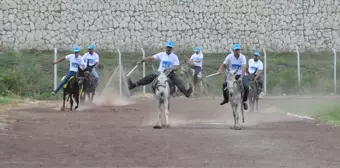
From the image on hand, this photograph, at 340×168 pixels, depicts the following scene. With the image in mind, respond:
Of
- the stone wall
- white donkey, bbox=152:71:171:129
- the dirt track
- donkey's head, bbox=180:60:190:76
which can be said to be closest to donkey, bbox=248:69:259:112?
the dirt track

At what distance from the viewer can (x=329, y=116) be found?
23.0m

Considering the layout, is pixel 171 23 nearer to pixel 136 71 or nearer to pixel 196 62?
pixel 136 71

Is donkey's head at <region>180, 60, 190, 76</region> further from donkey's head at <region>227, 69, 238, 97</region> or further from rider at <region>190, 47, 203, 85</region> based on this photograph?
donkey's head at <region>227, 69, 238, 97</region>

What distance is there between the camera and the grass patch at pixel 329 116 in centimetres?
2177

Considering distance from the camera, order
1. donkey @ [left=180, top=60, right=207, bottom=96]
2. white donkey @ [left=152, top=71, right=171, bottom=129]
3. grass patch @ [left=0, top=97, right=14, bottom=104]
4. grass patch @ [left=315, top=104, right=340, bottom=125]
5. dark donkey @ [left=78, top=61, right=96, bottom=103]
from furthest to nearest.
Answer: donkey @ [left=180, top=60, right=207, bottom=96] → grass patch @ [left=0, top=97, right=14, bottom=104] → dark donkey @ [left=78, top=61, right=96, bottom=103] → grass patch @ [left=315, top=104, right=340, bottom=125] → white donkey @ [left=152, top=71, right=171, bottom=129]

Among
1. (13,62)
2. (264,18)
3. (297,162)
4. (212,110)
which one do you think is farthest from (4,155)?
(264,18)

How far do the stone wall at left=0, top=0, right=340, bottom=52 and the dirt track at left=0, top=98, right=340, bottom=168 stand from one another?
1251cm

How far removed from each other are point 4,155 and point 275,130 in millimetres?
7446

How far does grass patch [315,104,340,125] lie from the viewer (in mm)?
21773

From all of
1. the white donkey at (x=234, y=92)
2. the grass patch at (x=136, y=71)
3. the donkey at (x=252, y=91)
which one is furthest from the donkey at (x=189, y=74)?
the white donkey at (x=234, y=92)

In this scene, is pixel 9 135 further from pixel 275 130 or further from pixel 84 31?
pixel 84 31

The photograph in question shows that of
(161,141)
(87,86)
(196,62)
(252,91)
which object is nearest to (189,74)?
(196,62)

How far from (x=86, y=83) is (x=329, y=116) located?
28.4 feet

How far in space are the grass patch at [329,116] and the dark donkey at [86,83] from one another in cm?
774
